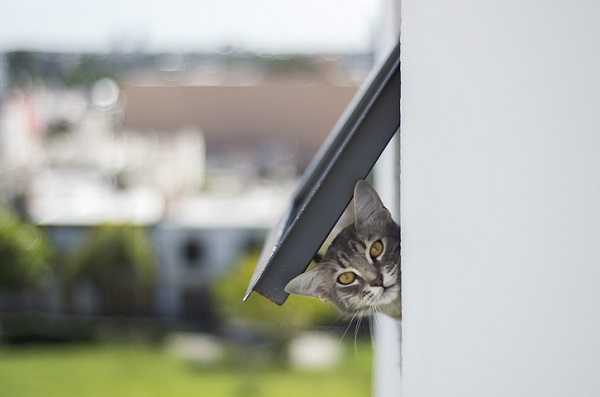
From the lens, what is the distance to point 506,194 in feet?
2.99

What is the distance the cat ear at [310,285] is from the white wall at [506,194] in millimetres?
255

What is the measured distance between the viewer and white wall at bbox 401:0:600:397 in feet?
2.81

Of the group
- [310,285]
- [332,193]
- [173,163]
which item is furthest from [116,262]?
[332,193]

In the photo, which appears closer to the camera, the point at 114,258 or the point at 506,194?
the point at 506,194

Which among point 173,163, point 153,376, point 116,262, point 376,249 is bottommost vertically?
point 376,249

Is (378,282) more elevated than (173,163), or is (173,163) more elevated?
(173,163)

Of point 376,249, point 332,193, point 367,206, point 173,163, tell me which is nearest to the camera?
point 332,193

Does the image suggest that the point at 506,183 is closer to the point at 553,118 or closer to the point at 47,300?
the point at 553,118

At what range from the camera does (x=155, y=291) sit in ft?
51.2

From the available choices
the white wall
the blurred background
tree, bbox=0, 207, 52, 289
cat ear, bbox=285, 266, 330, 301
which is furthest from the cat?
tree, bbox=0, 207, 52, 289

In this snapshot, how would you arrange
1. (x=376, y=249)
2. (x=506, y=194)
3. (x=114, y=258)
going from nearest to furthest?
(x=506, y=194), (x=376, y=249), (x=114, y=258)

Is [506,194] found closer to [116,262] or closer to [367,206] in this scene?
[367,206]

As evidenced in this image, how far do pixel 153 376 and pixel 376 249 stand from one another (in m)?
13.2

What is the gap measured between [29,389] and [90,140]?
901cm
